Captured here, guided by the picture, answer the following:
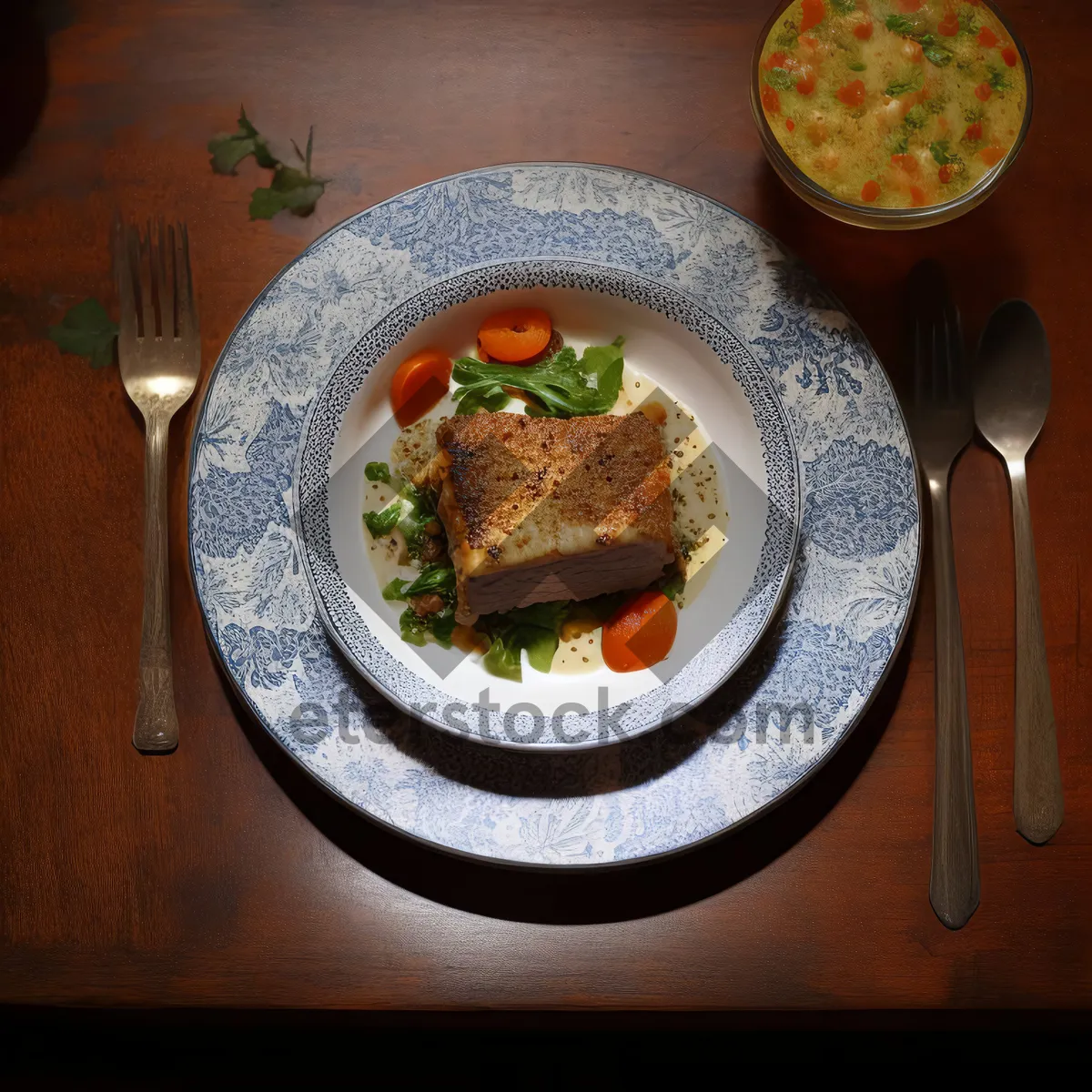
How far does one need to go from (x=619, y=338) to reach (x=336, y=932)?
5.46ft

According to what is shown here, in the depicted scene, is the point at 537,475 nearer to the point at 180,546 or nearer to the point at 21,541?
the point at 180,546

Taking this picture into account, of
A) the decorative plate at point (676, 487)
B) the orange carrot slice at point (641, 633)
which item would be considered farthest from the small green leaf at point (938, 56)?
the orange carrot slice at point (641, 633)

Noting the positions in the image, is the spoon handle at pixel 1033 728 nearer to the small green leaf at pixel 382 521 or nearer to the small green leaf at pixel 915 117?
the small green leaf at pixel 915 117

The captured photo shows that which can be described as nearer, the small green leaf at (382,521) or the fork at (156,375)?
the fork at (156,375)

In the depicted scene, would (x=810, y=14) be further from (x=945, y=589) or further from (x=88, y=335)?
(x=88, y=335)

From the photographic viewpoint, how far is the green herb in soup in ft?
8.03

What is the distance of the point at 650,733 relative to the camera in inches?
91.1

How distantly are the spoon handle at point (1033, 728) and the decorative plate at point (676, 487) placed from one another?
0.68 metres

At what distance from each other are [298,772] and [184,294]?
128cm

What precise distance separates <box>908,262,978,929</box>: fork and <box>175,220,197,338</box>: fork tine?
6.26 ft

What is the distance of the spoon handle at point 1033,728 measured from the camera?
238 centimetres

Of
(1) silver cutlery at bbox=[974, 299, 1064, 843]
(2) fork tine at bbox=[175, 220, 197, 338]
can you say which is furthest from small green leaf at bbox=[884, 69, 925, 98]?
(2) fork tine at bbox=[175, 220, 197, 338]

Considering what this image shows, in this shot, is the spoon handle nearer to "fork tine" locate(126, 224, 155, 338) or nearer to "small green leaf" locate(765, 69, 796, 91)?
"small green leaf" locate(765, 69, 796, 91)

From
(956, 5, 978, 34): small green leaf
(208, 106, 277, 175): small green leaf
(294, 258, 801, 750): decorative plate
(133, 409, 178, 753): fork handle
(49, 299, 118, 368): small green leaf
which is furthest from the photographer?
(208, 106, 277, 175): small green leaf
